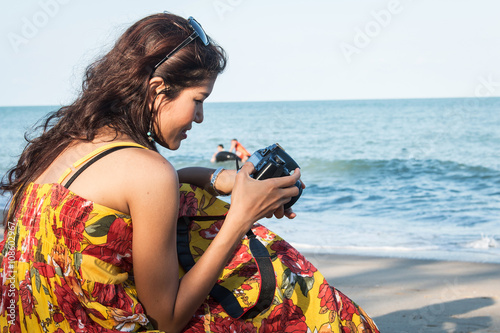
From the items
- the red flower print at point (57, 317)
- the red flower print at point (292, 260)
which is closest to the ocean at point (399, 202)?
the red flower print at point (57, 317)

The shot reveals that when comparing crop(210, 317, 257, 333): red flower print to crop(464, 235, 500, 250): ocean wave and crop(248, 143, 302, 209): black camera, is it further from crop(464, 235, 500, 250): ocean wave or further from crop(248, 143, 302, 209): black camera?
crop(464, 235, 500, 250): ocean wave

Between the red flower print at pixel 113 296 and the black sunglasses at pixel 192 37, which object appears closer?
the red flower print at pixel 113 296

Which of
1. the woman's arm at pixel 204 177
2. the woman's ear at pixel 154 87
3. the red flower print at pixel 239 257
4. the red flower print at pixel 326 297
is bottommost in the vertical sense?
the red flower print at pixel 326 297

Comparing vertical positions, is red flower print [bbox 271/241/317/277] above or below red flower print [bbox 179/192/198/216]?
below

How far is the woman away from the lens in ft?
4.81

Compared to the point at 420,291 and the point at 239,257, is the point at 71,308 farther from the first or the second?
the point at 420,291

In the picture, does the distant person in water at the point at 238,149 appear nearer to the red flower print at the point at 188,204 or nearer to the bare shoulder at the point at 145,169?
the red flower print at the point at 188,204

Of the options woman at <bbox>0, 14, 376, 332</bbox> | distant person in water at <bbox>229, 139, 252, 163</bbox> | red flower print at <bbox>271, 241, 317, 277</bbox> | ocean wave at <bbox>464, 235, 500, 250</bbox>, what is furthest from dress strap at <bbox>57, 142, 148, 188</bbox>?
distant person in water at <bbox>229, 139, 252, 163</bbox>

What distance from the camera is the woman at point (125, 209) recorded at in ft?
4.81

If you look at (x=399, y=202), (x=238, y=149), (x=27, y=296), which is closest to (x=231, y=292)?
(x=27, y=296)

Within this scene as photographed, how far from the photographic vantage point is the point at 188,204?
72.4 inches

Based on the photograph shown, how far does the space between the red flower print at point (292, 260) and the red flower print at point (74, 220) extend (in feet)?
2.24

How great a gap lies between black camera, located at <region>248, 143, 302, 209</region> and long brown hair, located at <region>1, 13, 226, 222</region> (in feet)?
1.07

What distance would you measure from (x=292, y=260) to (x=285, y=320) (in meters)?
0.22
